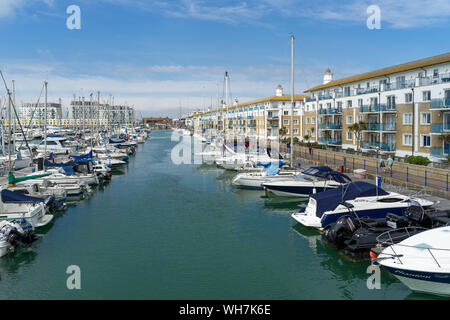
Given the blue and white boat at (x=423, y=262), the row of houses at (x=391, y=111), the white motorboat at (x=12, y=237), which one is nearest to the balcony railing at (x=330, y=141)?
the row of houses at (x=391, y=111)

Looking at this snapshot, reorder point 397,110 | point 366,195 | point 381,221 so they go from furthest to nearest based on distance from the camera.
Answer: point 397,110
point 366,195
point 381,221

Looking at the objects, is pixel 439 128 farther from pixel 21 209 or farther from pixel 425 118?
pixel 21 209

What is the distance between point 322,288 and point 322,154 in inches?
1403

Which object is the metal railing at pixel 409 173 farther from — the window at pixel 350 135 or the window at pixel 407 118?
the window at pixel 350 135

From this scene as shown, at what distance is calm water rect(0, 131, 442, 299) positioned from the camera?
50.1ft

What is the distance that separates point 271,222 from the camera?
82.9ft

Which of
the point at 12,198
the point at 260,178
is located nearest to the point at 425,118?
the point at 260,178

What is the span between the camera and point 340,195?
22078 millimetres

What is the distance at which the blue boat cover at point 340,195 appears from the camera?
21.9 meters

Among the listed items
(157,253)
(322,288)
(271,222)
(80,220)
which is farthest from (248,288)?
(80,220)

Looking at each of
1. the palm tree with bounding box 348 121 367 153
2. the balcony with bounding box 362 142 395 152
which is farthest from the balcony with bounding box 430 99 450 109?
the palm tree with bounding box 348 121 367 153

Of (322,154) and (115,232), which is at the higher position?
(322,154)
